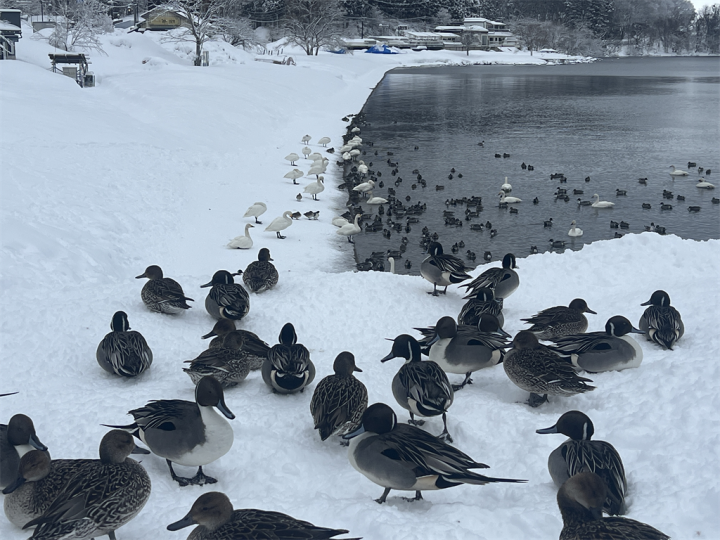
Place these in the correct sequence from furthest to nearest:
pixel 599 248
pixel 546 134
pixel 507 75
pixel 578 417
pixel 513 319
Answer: pixel 507 75 → pixel 546 134 → pixel 599 248 → pixel 513 319 → pixel 578 417

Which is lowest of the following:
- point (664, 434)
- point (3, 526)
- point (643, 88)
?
point (3, 526)

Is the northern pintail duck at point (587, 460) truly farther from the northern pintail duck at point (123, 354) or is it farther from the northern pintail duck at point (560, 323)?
the northern pintail duck at point (123, 354)

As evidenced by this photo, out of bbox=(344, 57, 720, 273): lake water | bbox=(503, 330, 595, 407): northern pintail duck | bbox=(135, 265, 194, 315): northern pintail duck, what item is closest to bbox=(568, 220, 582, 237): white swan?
bbox=(344, 57, 720, 273): lake water

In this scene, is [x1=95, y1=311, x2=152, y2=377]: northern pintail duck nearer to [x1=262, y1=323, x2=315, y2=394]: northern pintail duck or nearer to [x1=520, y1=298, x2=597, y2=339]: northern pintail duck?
[x1=262, y1=323, x2=315, y2=394]: northern pintail duck

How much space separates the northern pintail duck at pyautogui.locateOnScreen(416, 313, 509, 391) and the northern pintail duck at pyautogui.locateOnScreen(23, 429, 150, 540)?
12.3ft

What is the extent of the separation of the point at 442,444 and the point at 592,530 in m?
1.45

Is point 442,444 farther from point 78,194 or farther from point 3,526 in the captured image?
point 78,194

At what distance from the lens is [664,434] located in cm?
570

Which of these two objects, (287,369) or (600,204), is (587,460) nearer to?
(287,369)

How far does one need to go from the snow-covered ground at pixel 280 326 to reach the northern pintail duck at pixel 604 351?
0.23m

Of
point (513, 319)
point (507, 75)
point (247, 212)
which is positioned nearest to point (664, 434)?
point (513, 319)

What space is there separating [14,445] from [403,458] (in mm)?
3013

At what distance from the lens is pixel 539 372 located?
6816 millimetres

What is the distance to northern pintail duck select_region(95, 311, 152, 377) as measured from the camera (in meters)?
7.57
